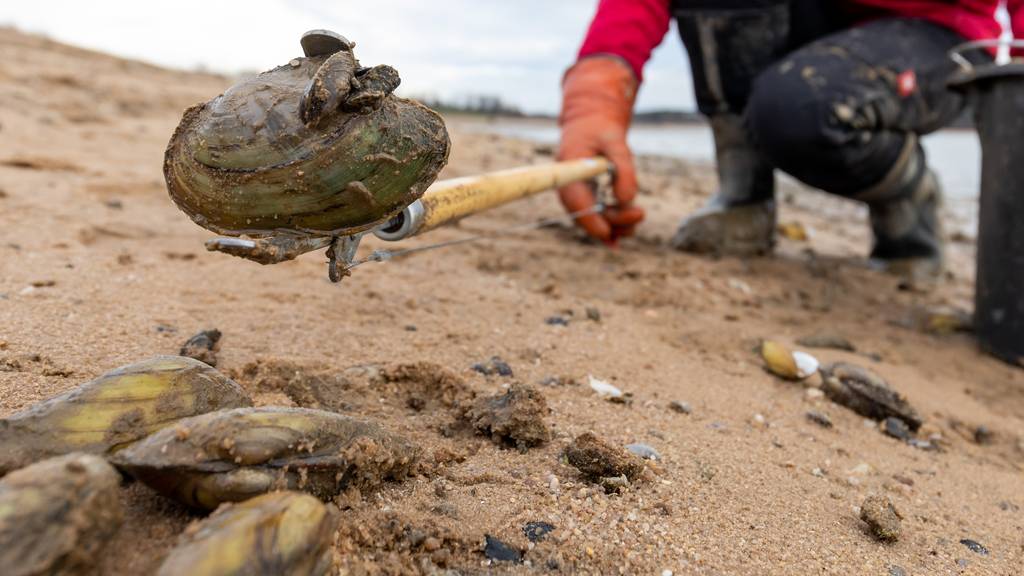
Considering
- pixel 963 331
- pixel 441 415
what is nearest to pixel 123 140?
pixel 441 415

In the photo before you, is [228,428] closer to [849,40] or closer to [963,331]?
[963,331]

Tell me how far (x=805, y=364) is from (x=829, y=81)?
1339 mm

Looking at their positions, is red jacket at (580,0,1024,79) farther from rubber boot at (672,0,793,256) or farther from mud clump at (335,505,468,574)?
mud clump at (335,505,468,574)

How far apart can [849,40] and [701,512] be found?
2.52 m

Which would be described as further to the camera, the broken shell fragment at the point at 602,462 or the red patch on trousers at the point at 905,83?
the red patch on trousers at the point at 905,83

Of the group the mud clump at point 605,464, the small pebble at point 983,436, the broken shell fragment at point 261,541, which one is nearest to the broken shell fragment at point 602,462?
the mud clump at point 605,464

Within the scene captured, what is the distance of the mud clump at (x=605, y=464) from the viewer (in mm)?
1168

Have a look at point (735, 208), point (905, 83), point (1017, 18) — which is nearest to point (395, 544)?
point (905, 83)

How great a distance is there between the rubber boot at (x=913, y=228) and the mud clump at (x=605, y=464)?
8.51 feet

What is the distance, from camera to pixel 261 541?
72cm

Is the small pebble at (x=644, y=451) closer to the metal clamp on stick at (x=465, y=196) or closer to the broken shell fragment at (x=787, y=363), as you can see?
the metal clamp on stick at (x=465, y=196)

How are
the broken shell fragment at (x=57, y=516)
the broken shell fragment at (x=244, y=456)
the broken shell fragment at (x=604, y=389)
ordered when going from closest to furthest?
the broken shell fragment at (x=57, y=516), the broken shell fragment at (x=244, y=456), the broken shell fragment at (x=604, y=389)

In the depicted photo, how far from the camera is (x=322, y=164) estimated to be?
997 mm

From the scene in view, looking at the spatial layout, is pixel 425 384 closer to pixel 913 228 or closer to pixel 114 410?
pixel 114 410
